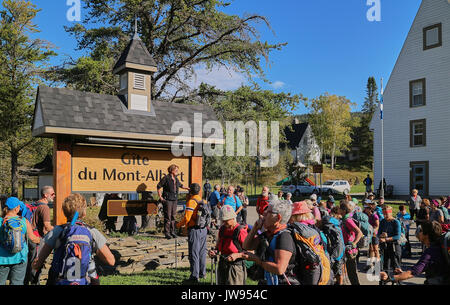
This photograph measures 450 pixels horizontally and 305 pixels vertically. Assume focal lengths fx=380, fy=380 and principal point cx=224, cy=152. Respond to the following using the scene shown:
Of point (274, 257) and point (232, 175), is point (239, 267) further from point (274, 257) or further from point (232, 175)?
point (232, 175)

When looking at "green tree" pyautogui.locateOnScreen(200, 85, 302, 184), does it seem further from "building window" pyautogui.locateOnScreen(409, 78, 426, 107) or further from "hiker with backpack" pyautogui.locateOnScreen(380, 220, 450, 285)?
"hiker with backpack" pyautogui.locateOnScreen(380, 220, 450, 285)

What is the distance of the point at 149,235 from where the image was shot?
37.7 feet

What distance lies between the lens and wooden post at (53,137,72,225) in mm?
9695

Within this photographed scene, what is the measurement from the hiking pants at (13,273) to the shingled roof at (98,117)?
469cm

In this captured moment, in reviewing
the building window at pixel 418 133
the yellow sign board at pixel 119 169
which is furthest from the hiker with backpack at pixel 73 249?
the building window at pixel 418 133

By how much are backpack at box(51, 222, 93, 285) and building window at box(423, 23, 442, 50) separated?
93.0 ft

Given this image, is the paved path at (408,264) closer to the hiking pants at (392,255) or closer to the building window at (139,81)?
the hiking pants at (392,255)

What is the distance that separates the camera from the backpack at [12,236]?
5215mm

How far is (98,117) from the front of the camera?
1047 cm

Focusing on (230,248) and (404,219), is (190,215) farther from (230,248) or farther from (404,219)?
(404,219)

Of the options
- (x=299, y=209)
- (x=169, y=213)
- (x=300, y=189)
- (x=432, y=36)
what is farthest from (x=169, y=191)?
(x=300, y=189)

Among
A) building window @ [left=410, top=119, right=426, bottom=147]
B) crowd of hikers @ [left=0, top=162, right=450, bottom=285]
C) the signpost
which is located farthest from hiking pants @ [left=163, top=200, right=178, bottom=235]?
building window @ [left=410, top=119, right=426, bottom=147]

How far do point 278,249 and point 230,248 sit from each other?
187 cm

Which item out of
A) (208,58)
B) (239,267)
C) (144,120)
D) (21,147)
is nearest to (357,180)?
(208,58)
